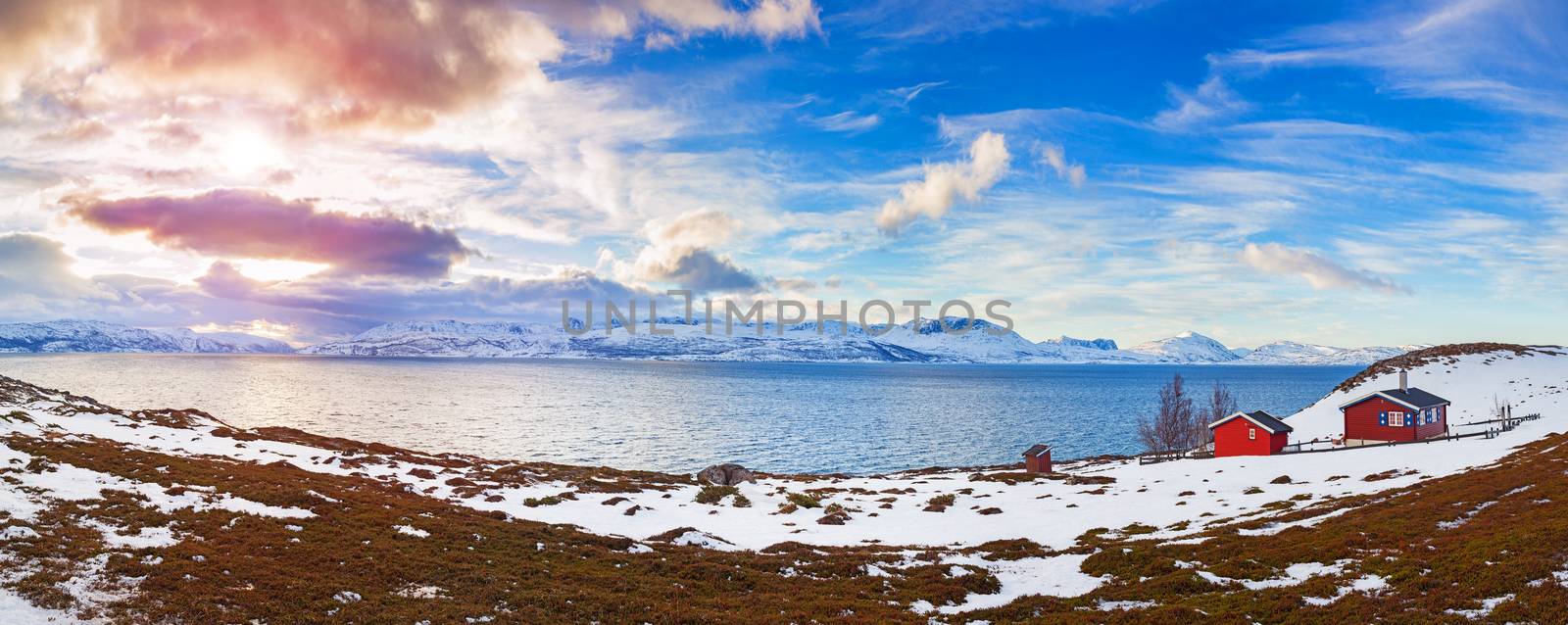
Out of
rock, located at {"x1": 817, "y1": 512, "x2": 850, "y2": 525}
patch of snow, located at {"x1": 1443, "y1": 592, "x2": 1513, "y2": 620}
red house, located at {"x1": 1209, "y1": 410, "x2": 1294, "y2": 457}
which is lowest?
rock, located at {"x1": 817, "y1": 512, "x2": 850, "y2": 525}

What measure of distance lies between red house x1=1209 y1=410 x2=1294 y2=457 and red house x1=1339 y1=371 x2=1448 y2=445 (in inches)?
431

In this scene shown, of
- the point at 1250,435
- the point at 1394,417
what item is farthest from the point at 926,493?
the point at 1394,417

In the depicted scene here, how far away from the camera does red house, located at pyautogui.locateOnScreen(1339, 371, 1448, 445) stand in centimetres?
7550

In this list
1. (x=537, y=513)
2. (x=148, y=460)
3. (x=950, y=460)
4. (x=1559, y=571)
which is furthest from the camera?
(x=950, y=460)

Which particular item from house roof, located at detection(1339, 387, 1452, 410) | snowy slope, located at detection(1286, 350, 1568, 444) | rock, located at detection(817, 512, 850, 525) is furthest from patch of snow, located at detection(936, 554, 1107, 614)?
snowy slope, located at detection(1286, 350, 1568, 444)

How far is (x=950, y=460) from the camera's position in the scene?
9556cm

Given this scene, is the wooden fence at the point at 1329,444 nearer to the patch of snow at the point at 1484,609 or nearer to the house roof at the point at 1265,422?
the house roof at the point at 1265,422

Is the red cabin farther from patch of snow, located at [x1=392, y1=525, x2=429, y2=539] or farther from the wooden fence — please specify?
patch of snow, located at [x1=392, y1=525, x2=429, y2=539]

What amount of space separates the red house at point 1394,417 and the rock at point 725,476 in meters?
67.5

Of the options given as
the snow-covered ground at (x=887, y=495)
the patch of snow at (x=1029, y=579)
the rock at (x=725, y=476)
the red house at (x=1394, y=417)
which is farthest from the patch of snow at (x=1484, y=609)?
the red house at (x=1394, y=417)

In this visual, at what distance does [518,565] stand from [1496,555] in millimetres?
30564

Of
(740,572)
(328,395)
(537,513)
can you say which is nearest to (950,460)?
(537,513)

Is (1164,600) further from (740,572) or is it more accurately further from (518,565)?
(518,565)

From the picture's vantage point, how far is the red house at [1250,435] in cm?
7356
